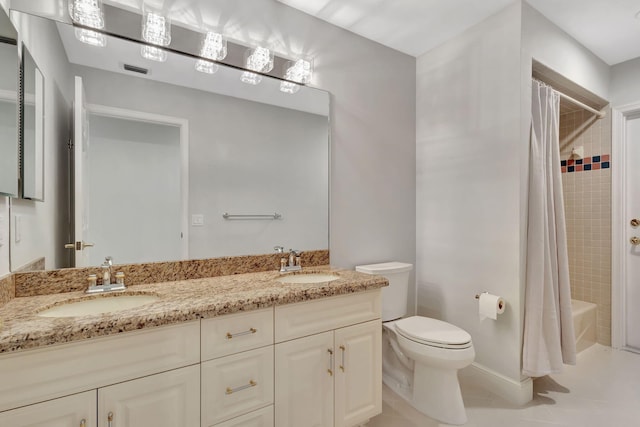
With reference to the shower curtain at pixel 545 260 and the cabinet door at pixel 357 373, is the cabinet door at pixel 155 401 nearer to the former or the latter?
the cabinet door at pixel 357 373

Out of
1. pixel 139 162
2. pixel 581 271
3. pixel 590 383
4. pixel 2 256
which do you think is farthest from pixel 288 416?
pixel 581 271

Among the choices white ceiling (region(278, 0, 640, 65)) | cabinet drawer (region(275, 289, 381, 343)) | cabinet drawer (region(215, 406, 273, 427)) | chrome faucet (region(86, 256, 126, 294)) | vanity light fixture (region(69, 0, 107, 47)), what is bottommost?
cabinet drawer (region(215, 406, 273, 427))

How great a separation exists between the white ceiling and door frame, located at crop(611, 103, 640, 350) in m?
0.56

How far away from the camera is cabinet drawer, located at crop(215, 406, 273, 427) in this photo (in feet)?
3.94

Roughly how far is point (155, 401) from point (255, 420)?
1.33 ft

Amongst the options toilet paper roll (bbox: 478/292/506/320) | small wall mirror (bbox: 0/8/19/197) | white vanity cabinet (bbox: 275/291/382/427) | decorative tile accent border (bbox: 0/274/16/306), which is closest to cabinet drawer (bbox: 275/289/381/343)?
white vanity cabinet (bbox: 275/291/382/427)

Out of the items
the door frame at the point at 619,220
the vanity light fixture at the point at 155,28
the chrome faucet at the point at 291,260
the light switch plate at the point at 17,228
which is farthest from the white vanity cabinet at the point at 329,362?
the door frame at the point at 619,220

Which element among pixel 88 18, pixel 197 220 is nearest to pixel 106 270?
pixel 197 220

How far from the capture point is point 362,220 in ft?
7.45

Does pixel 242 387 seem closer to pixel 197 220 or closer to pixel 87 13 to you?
pixel 197 220

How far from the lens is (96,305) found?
128 centimetres

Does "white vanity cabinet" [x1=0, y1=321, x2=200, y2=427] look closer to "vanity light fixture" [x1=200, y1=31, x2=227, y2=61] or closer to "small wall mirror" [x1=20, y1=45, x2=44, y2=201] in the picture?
"small wall mirror" [x1=20, y1=45, x2=44, y2=201]

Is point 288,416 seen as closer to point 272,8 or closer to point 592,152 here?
point 272,8

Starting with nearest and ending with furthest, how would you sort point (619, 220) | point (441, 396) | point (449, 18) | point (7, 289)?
1. point (7, 289)
2. point (441, 396)
3. point (449, 18)
4. point (619, 220)
